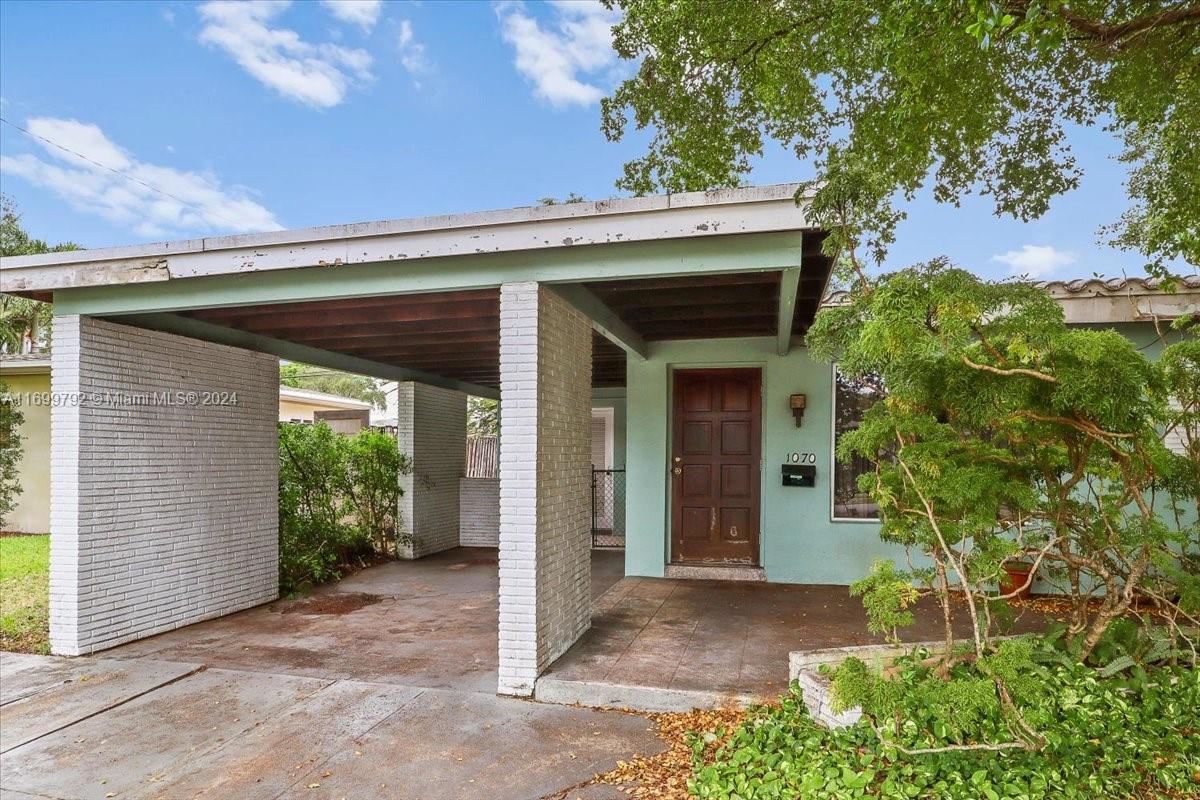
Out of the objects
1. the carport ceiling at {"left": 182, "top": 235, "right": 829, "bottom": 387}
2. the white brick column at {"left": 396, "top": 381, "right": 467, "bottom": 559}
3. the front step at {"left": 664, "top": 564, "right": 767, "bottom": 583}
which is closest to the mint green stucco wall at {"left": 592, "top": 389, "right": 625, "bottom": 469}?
the white brick column at {"left": 396, "top": 381, "right": 467, "bottom": 559}

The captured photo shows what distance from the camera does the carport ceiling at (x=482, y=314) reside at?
4262 mm

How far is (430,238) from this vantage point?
12.1ft

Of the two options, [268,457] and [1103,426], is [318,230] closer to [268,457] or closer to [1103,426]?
[268,457]

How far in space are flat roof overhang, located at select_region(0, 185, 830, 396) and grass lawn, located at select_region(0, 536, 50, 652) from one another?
2355 millimetres

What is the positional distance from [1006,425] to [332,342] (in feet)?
17.8

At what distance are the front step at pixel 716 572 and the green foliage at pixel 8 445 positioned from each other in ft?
27.5

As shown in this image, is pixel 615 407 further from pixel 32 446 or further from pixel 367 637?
pixel 32 446

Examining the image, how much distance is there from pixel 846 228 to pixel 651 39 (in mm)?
4642

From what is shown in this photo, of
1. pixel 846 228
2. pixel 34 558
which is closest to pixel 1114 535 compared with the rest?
pixel 846 228

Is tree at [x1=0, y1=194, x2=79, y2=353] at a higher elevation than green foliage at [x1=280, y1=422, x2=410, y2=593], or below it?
higher

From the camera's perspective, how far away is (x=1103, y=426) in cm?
259

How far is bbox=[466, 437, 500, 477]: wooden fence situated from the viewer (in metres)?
12.4

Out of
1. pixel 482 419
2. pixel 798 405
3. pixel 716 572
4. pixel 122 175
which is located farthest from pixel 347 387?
pixel 798 405

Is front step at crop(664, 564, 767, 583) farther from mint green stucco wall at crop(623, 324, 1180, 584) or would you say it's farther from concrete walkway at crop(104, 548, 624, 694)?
concrete walkway at crop(104, 548, 624, 694)
